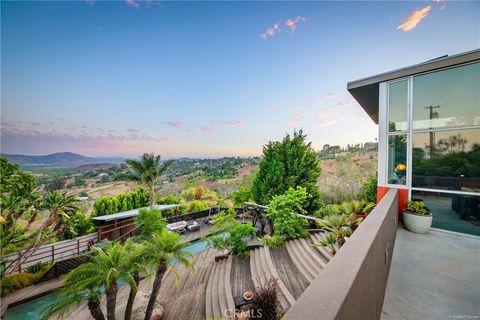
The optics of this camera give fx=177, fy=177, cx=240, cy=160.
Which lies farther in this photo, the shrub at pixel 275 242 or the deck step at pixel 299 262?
the shrub at pixel 275 242

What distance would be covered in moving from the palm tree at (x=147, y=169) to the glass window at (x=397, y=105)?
1867cm

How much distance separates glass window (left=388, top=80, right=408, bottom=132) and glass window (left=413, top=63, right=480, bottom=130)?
227 millimetres

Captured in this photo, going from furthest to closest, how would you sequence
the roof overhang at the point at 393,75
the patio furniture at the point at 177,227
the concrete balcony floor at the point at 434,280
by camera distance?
the patio furniture at the point at 177,227
the roof overhang at the point at 393,75
the concrete balcony floor at the point at 434,280

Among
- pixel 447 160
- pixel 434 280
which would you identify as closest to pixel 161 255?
pixel 434 280

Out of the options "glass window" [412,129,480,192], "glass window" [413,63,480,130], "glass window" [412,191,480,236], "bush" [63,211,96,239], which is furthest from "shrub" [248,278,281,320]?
"bush" [63,211,96,239]

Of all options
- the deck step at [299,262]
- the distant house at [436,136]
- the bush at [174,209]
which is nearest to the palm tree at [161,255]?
the deck step at [299,262]

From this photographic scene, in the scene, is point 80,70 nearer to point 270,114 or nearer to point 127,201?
point 127,201

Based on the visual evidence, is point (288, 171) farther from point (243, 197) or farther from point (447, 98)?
point (447, 98)

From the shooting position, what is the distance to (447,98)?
506cm

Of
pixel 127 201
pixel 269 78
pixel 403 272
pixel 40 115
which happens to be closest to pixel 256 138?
pixel 269 78

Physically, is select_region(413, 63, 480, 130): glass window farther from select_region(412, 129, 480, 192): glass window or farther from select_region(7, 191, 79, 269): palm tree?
select_region(7, 191, 79, 269): palm tree

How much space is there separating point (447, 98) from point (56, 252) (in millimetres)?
18875

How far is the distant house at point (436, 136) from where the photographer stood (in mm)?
4766

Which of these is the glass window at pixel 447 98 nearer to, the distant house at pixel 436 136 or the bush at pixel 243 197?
the distant house at pixel 436 136
